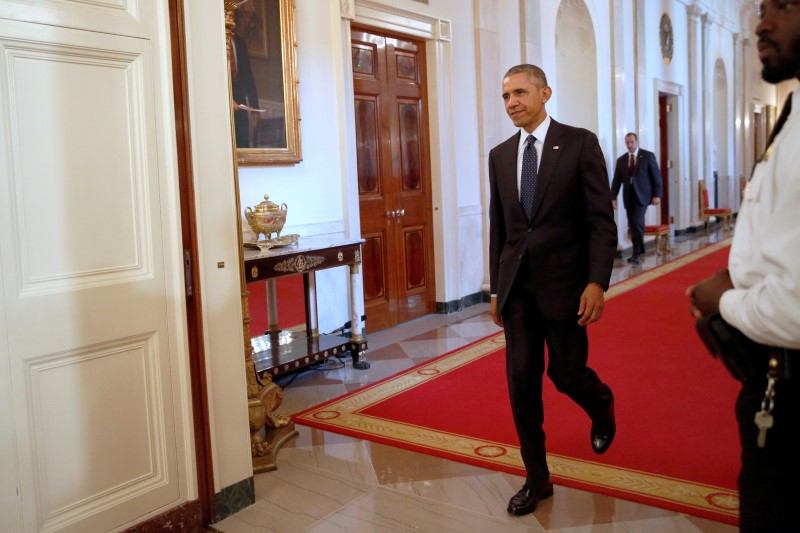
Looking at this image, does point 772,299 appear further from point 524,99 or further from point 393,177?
point 393,177

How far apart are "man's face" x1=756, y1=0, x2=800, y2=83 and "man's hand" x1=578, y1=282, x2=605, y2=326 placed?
1.29m

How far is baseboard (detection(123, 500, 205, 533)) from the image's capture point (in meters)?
2.75

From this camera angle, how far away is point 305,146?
18.5ft

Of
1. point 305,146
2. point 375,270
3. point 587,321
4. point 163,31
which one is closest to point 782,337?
point 587,321

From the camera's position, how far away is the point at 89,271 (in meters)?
2.56

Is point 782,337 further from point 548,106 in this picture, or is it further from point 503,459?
point 548,106

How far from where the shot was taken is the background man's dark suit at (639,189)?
10.5m

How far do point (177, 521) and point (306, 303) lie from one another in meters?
2.90

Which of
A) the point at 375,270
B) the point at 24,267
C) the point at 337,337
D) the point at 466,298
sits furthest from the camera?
the point at 466,298

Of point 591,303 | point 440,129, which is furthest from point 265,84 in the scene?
point 591,303

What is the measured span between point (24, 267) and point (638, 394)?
3359mm

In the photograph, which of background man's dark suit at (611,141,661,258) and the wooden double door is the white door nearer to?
the wooden double door

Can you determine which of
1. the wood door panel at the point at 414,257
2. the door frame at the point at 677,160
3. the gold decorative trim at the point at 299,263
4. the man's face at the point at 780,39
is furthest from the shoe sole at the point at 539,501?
the door frame at the point at 677,160

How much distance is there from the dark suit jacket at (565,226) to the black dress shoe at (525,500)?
0.73 metres
